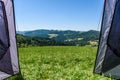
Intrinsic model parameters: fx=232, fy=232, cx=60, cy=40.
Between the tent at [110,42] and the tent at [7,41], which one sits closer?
the tent at [110,42]

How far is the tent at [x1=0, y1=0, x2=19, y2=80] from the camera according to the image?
7.70m

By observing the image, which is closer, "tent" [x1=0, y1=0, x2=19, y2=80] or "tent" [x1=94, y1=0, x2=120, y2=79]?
"tent" [x1=94, y1=0, x2=120, y2=79]

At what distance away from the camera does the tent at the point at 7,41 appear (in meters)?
7.70

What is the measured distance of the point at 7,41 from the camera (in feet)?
26.0

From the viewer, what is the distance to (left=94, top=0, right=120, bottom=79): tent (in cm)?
736

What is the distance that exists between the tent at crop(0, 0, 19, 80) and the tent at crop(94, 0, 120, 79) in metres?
2.99

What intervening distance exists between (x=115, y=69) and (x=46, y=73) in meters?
2.77

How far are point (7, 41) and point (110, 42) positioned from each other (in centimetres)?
A: 347

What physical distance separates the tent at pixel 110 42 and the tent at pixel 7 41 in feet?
9.83

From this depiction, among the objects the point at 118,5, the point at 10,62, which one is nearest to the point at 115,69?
the point at 118,5

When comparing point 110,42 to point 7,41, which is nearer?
point 110,42

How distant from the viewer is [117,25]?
24.0ft

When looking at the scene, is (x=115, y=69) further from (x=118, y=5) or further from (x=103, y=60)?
(x=118, y=5)

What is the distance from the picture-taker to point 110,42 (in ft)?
24.8
